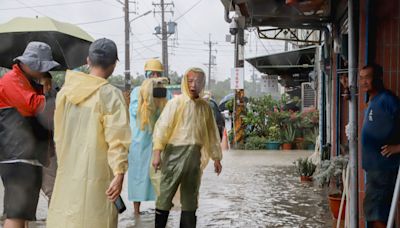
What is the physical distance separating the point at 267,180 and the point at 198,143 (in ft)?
13.7

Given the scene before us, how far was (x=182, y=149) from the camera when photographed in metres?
4.65

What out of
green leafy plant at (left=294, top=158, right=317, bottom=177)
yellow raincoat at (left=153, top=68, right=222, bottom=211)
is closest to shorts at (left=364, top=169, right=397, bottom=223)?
yellow raincoat at (left=153, top=68, right=222, bottom=211)

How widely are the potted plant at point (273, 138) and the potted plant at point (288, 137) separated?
15 centimetres

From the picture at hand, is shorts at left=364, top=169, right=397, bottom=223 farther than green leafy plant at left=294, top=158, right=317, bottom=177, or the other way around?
green leafy plant at left=294, top=158, right=317, bottom=177

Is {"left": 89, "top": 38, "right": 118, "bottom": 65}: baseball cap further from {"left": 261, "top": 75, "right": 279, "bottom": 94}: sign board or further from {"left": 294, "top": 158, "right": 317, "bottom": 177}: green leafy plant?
{"left": 261, "top": 75, "right": 279, "bottom": 94}: sign board

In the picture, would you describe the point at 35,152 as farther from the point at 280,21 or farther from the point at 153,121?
the point at 280,21

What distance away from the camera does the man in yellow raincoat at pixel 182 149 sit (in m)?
4.63

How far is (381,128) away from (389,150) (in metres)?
0.16

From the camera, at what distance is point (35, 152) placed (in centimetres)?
380

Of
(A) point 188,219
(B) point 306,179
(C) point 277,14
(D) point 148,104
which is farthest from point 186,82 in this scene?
(B) point 306,179

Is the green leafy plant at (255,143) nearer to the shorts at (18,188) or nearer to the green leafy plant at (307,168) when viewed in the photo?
the green leafy plant at (307,168)

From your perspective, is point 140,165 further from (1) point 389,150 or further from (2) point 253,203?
(1) point 389,150

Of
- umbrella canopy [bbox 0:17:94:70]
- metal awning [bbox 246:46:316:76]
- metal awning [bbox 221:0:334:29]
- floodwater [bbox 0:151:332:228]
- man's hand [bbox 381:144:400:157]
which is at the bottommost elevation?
floodwater [bbox 0:151:332:228]

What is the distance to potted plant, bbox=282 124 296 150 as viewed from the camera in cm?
1427
